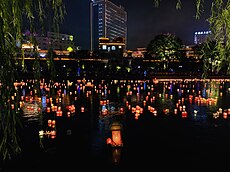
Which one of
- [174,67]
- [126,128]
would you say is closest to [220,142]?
[126,128]

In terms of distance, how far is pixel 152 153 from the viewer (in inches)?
429

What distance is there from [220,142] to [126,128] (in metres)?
4.90

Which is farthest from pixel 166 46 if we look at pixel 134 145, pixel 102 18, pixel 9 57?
pixel 102 18

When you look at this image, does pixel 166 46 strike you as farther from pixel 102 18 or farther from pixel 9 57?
pixel 102 18

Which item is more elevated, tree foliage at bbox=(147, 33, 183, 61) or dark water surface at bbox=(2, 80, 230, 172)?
tree foliage at bbox=(147, 33, 183, 61)

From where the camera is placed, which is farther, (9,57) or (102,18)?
(102,18)

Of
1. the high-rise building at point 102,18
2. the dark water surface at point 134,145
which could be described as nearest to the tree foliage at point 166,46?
the dark water surface at point 134,145

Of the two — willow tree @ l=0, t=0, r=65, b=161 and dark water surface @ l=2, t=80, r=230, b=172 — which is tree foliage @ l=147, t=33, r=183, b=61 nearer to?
dark water surface @ l=2, t=80, r=230, b=172

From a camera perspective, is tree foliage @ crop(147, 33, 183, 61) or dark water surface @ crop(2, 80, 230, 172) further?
tree foliage @ crop(147, 33, 183, 61)

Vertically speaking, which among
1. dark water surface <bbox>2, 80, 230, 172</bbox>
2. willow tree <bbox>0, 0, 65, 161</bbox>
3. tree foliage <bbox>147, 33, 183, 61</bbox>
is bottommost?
dark water surface <bbox>2, 80, 230, 172</bbox>

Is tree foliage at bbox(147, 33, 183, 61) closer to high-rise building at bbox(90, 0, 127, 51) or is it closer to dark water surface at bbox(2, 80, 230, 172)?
dark water surface at bbox(2, 80, 230, 172)

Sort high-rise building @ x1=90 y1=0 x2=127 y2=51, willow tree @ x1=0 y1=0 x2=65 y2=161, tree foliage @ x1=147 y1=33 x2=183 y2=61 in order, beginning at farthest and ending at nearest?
high-rise building @ x1=90 y1=0 x2=127 y2=51
tree foliage @ x1=147 y1=33 x2=183 y2=61
willow tree @ x1=0 y1=0 x2=65 y2=161

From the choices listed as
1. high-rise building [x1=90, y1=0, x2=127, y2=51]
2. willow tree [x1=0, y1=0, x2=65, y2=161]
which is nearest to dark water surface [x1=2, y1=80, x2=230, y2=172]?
willow tree [x1=0, y1=0, x2=65, y2=161]

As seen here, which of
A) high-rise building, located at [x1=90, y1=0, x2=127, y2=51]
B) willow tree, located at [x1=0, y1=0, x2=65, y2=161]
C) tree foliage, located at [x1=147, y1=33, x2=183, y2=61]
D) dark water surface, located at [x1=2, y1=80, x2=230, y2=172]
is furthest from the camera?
high-rise building, located at [x1=90, y1=0, x2=127, y2=51]
